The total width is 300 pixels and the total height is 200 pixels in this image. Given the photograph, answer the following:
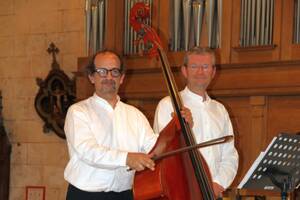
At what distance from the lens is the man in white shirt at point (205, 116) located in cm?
354

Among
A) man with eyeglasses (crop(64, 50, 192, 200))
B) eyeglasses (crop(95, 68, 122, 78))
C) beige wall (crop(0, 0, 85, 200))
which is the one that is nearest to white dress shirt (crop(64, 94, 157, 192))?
man with eyeglasses (crop(64, 50, 192, 200))

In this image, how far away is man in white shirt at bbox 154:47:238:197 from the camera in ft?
11.6

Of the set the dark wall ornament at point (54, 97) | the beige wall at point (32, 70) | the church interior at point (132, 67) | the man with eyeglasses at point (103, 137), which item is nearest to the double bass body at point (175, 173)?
the man with eyeglasses at point (103, 137)

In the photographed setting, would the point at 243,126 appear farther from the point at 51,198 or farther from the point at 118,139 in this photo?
the point at 51,198

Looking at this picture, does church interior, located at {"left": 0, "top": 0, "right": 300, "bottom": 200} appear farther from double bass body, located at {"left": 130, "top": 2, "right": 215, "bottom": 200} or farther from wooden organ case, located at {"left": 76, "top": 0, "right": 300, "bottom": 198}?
double bass body, located at {"left": 130, "top": 2, "right": 215, "bottom": 200}

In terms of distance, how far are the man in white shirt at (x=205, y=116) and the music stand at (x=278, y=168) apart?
27cm

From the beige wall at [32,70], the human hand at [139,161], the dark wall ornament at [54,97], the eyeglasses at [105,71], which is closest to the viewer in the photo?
the human hand at [139,161]

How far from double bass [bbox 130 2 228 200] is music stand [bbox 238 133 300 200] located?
255mm

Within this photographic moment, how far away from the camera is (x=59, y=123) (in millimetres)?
6309

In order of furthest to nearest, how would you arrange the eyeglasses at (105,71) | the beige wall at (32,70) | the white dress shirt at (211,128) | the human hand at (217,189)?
the beige wall at (32,70), the white dress shirt at (211,128), the human hand at (217,189), the eyeglasses at (105,71)

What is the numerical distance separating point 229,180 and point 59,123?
3.16 m

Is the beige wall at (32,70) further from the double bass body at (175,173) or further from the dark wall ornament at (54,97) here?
the double bass body at (175,173)

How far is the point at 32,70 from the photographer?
6609mm

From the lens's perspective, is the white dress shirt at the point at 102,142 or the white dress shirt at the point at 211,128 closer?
the white dress shirt at the point at 102,142
